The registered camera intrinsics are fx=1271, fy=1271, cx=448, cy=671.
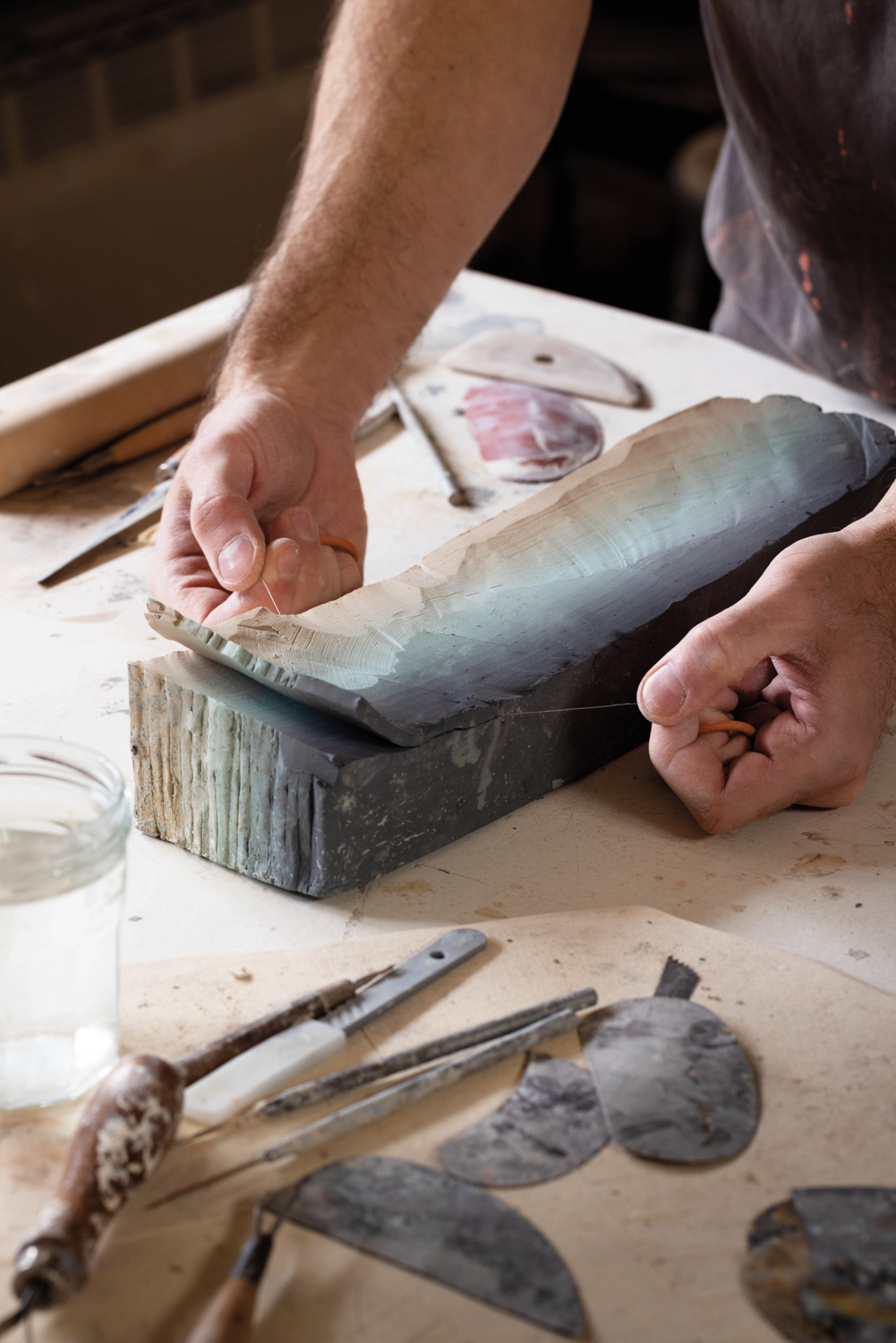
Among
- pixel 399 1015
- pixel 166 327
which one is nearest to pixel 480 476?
pixel 166 327

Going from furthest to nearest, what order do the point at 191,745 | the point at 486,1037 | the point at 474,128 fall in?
the point at 474,128, the point at 191,745, the point at 486,1037

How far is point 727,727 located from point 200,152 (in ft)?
11.0

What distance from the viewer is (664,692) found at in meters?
1.35

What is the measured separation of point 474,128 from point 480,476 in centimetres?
54

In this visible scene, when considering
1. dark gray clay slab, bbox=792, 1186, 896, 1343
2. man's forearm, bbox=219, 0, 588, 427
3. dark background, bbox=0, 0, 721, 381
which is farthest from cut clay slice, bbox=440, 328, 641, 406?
dark gray clay slab, bbox=792, 1186, 896, 1343

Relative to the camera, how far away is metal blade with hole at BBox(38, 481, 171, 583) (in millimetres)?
1826

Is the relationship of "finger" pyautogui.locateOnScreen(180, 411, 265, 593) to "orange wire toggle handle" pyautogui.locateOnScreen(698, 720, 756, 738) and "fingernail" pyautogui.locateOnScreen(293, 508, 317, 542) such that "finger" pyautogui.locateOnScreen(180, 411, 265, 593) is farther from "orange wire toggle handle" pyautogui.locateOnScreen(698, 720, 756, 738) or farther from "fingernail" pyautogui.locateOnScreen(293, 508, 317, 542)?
"orange wire toggle handle" pyautogui.locateOnScreen(698, 720, 756, 738)

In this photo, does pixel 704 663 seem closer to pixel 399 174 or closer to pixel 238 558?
pixel 238 558

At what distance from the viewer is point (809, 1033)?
110cm

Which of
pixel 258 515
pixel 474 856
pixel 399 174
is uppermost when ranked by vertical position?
pixel 399 174

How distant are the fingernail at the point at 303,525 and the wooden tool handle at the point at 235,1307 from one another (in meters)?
1.02

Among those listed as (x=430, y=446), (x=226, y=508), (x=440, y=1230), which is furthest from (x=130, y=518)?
(x=440, y=1230)

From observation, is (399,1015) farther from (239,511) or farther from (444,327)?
(444,327)

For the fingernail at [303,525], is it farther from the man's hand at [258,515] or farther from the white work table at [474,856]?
the white work table at [474,856]
